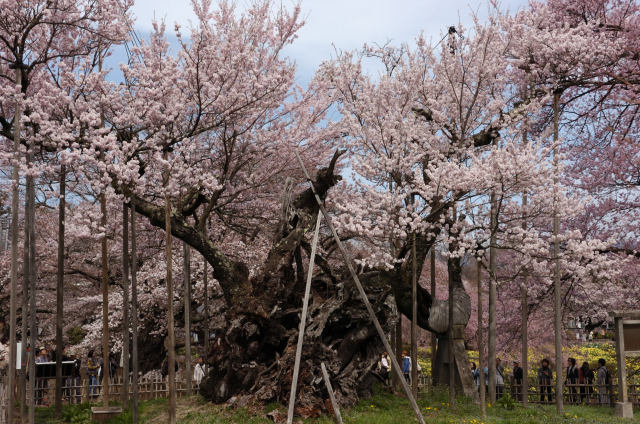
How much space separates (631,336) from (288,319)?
8439mm

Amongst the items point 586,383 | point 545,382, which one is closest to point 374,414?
point 545,382

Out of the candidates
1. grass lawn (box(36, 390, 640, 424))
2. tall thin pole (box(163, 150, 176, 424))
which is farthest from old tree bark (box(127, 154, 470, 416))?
tall thin pole (box(163, 150, 176, 424))

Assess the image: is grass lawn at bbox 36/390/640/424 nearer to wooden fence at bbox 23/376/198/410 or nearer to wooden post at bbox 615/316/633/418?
wooden post at bbox 615/316/633/418

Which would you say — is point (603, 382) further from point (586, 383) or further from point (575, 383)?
point (575, 383)

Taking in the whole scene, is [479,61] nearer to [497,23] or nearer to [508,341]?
[497,23]

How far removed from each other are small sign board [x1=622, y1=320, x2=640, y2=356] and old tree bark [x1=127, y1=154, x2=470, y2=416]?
527 centimetres

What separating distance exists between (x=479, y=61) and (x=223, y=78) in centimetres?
637

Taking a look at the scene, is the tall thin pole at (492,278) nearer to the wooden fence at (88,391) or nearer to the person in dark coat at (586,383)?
the person in dark coat at (586,383)

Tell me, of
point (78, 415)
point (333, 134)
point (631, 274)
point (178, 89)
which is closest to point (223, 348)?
point (78, 415)

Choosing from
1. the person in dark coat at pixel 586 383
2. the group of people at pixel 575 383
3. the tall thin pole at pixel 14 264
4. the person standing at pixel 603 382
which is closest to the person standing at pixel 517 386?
the group of people at pixel 575 383

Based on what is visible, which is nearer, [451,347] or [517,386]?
[451,347]

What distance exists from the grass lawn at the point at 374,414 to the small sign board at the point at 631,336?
159 centimetres

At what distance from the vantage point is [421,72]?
17453 mm

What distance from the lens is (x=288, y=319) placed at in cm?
1396
